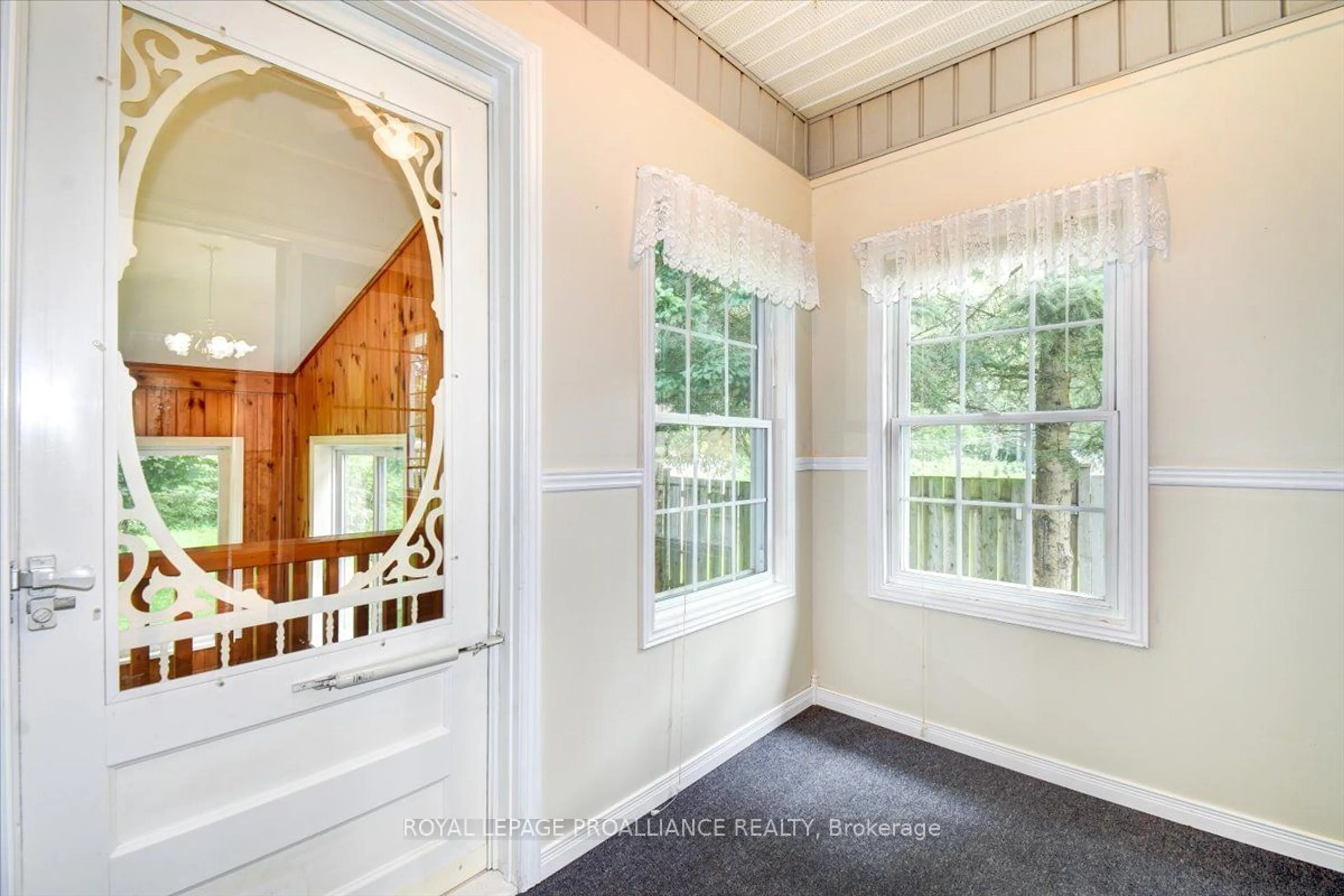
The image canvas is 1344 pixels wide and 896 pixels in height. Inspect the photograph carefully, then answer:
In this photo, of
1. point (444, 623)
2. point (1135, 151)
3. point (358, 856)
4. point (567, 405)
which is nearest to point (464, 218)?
point (567, 405)

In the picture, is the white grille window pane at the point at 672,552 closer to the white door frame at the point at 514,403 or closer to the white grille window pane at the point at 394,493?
the white door frame at the point at 514,403

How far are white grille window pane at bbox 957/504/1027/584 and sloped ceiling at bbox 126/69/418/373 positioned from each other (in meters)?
2.32

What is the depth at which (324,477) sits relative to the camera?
1493mm

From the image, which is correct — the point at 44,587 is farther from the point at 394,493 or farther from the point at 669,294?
the point at 669,294

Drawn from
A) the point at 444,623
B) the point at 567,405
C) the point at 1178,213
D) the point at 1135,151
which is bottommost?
the point at 444,623

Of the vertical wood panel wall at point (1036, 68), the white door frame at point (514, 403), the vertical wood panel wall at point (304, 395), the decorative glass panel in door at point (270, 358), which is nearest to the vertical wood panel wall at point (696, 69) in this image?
the vertical wood panel wall at point (1036, 68)

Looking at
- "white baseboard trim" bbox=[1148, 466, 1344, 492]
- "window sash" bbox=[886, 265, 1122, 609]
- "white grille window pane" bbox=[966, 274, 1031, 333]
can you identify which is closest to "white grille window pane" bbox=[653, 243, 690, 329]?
"window sash" bbox=[886, 265, 1122, 609]

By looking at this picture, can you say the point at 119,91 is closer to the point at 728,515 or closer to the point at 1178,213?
A: the point at 728,515

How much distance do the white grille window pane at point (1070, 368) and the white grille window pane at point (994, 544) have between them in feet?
→ 1.48

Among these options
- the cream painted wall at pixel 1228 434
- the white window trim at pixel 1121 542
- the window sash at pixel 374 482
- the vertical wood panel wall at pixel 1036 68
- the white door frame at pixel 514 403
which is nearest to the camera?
the window sash at pixel 374 482

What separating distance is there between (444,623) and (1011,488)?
213cm

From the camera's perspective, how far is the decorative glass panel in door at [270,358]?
1.23m

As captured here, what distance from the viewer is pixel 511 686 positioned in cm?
173

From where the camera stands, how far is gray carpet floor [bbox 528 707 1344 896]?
175 centimetres
